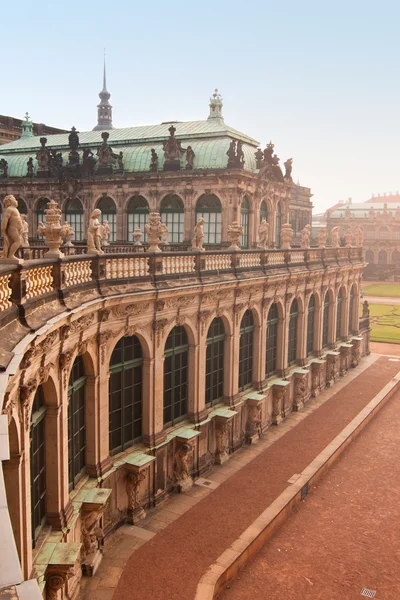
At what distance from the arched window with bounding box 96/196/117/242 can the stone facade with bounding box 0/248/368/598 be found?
490 inches

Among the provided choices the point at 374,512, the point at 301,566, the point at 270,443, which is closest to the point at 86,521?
the point at 301,566

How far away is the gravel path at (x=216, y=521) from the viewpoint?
1878 centimetres

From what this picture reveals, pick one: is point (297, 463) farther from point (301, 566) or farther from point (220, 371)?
point (301, 566)

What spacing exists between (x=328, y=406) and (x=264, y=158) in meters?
17.2

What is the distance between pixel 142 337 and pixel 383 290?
101 metres

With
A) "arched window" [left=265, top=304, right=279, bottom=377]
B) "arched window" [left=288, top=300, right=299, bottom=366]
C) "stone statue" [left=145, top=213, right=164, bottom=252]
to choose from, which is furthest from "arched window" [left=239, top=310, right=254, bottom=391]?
"stone statue" [left=145, top=213, right=164, bottom=252]

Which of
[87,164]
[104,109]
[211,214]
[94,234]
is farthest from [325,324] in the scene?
[104,109]

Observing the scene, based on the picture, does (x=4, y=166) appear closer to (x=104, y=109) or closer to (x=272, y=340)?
(x=272, y=340)

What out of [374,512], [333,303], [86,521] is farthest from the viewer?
[333,303]

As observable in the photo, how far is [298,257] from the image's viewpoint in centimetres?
3844

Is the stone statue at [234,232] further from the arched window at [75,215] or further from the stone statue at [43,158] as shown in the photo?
the stone statue at [43,158]

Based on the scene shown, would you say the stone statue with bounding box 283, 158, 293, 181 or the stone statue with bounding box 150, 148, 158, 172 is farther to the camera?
the stone statue with bounding box 283, 158, 293, 181

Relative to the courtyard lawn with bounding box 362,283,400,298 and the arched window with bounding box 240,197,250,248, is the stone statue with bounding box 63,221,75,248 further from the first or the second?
the courtyard lawn with bounding box 362,283,400,298

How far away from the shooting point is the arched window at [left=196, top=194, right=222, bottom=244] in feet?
129
